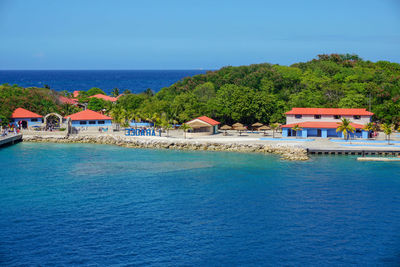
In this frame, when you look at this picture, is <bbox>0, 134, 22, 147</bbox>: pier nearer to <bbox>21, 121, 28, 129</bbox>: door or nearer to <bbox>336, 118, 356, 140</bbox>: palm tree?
<bbox>21, 121, 28, 129</bbox>: door

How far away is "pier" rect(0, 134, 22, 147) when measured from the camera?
6812 centimetres

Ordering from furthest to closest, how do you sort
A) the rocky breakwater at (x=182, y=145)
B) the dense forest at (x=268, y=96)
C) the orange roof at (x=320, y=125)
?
the dense forest at (x=268, y=96) < the orange roof at (x=320, y=125) < the rocky breakwater at (x=182, y=145)

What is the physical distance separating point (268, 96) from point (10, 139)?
42.0 metres

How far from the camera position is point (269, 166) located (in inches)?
2154

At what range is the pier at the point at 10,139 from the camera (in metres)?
68.1

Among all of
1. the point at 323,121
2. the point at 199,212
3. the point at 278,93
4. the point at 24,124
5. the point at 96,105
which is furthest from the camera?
the point at 96,105

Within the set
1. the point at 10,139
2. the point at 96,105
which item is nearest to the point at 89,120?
the point at 10,139

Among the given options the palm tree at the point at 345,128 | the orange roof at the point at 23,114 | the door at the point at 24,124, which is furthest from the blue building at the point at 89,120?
the palm tree at the point at 345,128

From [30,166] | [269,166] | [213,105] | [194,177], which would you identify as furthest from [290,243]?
[213,105]

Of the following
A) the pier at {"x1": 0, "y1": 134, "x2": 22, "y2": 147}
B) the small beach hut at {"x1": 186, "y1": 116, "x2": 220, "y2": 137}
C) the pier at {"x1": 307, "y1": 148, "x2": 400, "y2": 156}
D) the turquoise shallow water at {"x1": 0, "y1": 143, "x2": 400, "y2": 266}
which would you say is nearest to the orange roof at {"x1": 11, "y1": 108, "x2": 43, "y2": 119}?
the pier at {"x1": 0, "y1": 134, "x2": 22, "y2": 147}

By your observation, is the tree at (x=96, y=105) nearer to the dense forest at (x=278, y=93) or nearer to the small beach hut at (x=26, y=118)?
the dense forest at (x=278, y=93)

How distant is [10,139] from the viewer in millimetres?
70000

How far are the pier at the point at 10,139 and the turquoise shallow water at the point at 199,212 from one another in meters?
10.7

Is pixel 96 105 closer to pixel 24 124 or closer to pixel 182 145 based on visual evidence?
pixel 24 124
